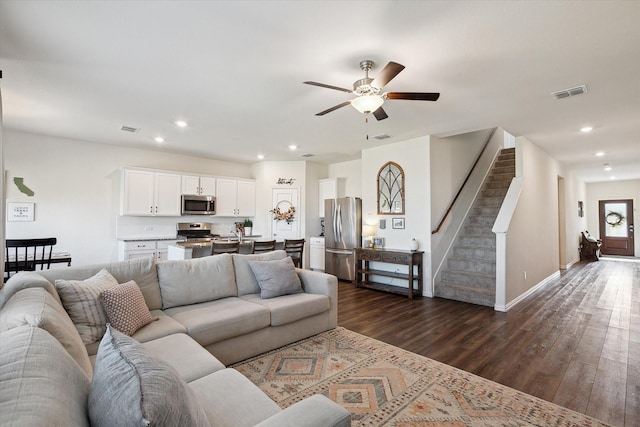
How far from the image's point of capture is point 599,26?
7.31 ft

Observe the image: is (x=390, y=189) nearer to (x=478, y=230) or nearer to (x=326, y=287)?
(x=478, y=230)

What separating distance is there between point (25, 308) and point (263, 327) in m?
1.74

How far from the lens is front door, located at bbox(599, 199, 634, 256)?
10359 mm

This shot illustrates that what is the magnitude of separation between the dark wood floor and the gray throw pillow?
36.2 inches

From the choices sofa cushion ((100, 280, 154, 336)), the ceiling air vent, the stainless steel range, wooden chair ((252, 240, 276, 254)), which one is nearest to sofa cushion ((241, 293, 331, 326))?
sofa cushion ((100, 280, 154, 336))

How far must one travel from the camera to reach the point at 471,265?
5.21 metres

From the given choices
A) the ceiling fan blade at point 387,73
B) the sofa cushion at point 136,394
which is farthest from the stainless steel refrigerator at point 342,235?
the sofa cushion at point 136,394

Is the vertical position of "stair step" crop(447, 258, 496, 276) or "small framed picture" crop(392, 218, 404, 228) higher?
"small framed picture" crop(392, 218, 404, 228)

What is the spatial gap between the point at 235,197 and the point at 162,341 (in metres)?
5.39

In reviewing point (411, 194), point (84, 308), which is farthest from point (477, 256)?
point (84, 308)

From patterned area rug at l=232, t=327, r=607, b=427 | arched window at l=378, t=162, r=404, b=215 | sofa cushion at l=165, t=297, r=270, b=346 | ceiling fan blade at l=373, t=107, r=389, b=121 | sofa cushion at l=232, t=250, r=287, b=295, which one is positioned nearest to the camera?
patterned area rug at l=232, t=327, r=607, b=427

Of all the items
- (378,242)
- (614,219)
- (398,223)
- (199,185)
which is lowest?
(378,242)

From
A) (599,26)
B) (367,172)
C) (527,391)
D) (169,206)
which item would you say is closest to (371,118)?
(367,172)

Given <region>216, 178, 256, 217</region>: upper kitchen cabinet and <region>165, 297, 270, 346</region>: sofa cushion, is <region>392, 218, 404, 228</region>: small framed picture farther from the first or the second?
<region>216, 178, 256, 217</region>: upper kitchen cabinet
